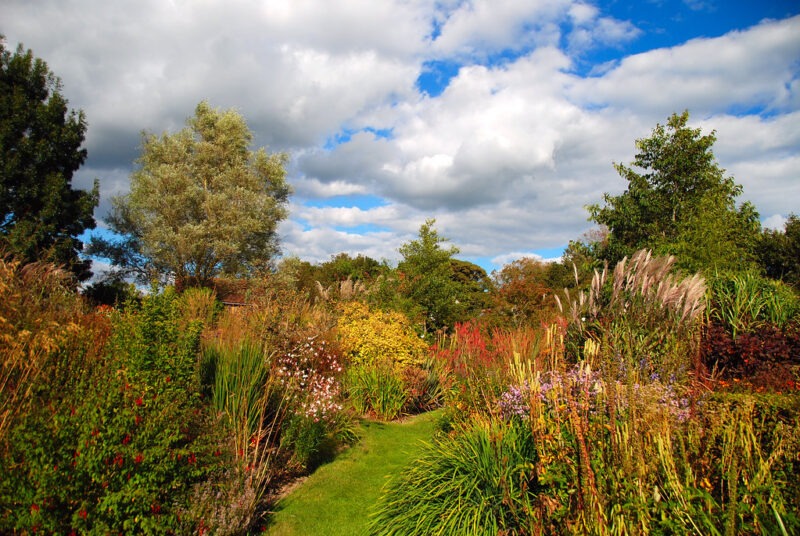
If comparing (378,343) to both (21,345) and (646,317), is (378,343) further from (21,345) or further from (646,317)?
(21,345)

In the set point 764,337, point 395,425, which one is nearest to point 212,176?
point 395,425

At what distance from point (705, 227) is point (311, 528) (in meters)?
12.3

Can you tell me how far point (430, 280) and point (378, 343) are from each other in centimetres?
557

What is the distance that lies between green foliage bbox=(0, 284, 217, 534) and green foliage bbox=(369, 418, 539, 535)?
167cm

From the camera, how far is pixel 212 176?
80.2ft

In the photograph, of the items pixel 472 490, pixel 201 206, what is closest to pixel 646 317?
pixel 472 490

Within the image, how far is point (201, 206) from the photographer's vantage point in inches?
924

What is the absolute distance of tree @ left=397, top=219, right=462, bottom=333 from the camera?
14.9 metres

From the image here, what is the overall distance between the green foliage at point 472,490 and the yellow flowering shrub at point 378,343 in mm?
5023

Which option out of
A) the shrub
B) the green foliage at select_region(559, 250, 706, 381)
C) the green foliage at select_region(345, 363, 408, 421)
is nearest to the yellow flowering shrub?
the green foliage at select_region(345, 363, 408, 421)

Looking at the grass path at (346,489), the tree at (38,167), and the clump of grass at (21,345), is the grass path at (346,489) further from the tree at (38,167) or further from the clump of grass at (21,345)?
the tree at (38,167)

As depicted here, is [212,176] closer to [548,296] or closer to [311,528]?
[548,296]

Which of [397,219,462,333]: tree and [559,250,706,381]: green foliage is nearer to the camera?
[559,250,706,381]: green foliage

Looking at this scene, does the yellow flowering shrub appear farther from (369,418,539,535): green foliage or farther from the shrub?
(369,418,539,535): green foliage
